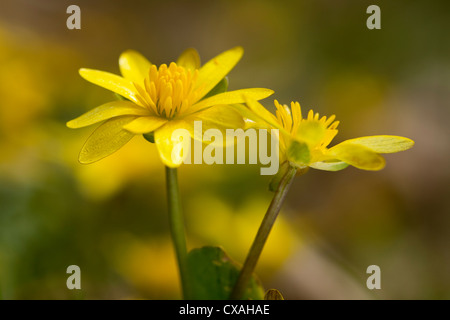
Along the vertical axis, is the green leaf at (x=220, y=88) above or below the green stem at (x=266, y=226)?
above

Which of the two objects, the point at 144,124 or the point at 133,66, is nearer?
the point at 144,124

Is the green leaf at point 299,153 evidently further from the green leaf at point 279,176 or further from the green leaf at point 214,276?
the green leaf at point 214,276

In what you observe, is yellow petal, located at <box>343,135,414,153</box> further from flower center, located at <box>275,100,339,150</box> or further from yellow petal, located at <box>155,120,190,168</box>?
yellow petal, located at <box>155,120,190,168</box>

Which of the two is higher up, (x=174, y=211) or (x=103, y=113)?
(x=103, y=113)

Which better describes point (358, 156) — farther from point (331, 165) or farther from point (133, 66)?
point (133, 66)

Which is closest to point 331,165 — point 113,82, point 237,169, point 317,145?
point 317,145

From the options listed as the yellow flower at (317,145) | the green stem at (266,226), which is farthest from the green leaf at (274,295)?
the yellow flower at (317,145)

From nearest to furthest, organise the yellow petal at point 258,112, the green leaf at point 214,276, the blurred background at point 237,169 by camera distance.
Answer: the yellow petal at point 258,112, the green leaf at point 214,276, the blurred background at point 237,169
